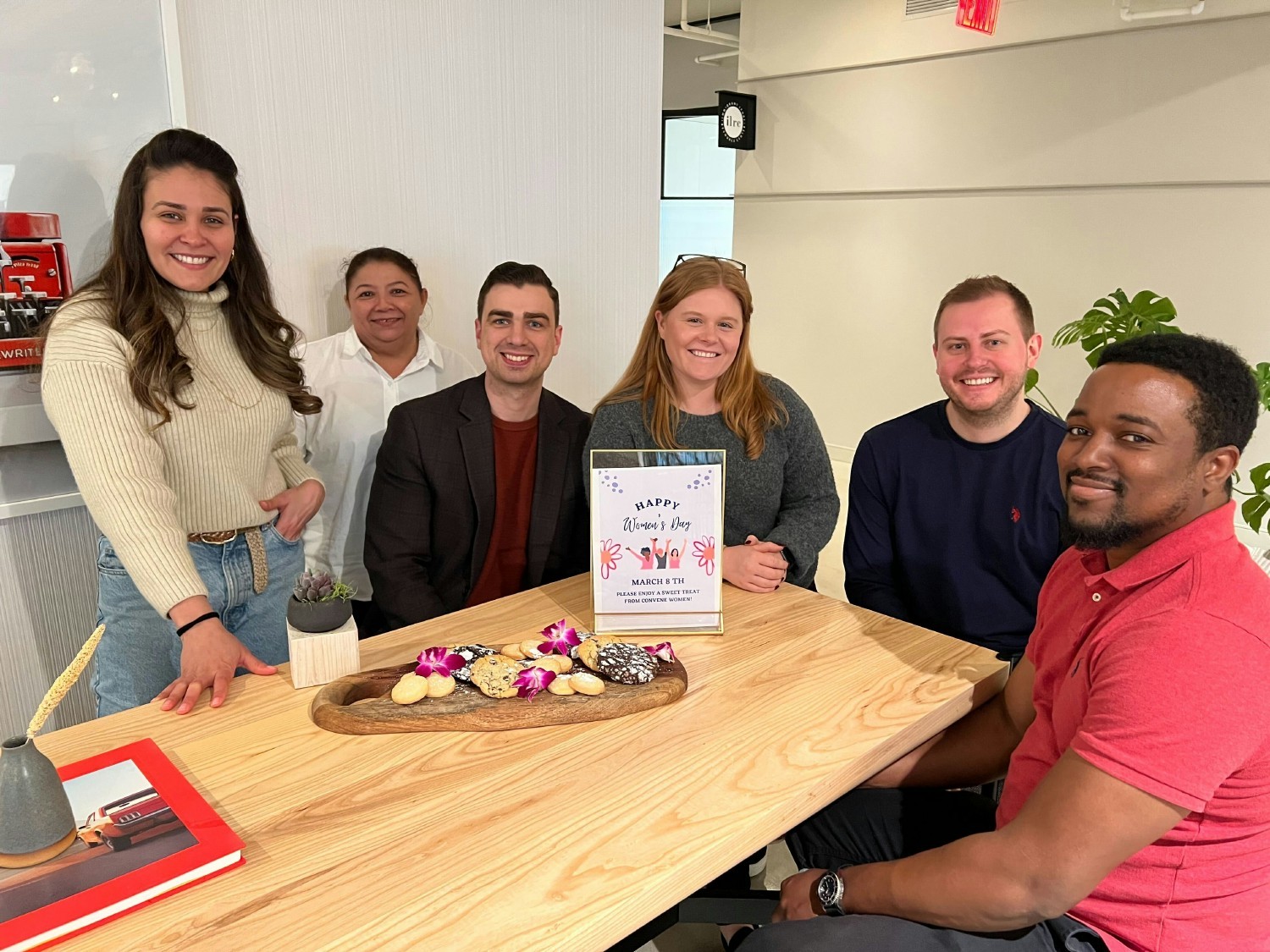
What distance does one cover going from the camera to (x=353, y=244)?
2.68 m

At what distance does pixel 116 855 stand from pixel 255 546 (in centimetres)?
90

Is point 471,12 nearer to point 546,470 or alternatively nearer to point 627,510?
point 546,470

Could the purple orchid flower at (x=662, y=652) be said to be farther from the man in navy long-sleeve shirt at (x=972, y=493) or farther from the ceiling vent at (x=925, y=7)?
the ceiling vent at (x=925, y=7)

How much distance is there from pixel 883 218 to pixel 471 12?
3.84 metres

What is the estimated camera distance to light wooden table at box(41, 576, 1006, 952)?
3.23 feet

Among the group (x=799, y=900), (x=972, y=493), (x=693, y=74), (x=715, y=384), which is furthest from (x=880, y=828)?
(x=693, y=74)

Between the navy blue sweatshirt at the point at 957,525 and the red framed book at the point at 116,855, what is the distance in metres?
1.60

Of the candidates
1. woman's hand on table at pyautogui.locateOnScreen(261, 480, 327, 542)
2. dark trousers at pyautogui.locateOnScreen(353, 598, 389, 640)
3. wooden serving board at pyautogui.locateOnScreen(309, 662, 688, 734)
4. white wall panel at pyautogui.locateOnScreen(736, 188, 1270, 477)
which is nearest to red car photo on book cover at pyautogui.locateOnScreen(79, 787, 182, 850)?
wooden serving board at pyautogui.locateOnScreen(309, 662, 688, 734)

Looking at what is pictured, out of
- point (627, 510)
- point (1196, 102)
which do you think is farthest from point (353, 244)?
point (1196, 102)

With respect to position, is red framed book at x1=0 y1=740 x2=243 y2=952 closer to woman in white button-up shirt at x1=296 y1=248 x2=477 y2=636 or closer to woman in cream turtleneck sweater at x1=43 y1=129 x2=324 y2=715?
woman in cream turtleneck sweater at x1=43 y1=129 x2=324 y2=715

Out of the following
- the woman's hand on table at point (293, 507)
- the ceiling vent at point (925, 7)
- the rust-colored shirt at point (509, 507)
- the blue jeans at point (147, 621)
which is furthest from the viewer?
the ceiling vent at point (925, 7)

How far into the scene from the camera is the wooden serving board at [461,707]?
4.42 ft

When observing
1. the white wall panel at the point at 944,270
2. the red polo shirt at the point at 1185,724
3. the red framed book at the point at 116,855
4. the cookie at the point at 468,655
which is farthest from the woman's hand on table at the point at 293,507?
the white wall panel at the point at 944,270

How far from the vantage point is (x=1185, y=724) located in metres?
1.07
